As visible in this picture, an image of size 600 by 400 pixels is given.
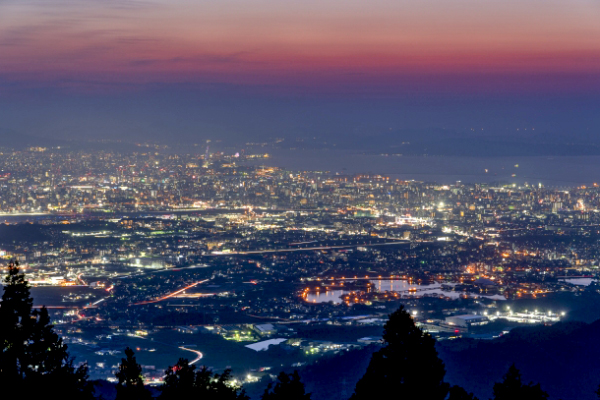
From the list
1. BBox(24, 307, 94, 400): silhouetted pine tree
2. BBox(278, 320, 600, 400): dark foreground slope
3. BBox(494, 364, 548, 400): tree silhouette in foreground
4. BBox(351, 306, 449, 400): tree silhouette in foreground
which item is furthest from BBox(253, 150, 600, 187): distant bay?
BBox(24, 307, 94, 400): silhouetted pine tree

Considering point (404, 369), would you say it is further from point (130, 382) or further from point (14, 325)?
Result: point (14, 325)

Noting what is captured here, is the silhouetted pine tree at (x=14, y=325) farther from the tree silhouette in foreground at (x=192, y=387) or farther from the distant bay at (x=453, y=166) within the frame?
the distant bay at (x=453, y=166)

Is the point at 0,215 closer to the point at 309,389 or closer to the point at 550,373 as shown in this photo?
the point at 309,389

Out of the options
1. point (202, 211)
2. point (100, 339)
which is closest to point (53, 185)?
point (202, 211)

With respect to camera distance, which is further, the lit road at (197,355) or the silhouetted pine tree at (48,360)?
the lit road at (197,355)

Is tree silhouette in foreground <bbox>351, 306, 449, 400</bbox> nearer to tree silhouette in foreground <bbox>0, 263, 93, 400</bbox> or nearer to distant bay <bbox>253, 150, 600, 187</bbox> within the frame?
tree silhouette in foreground <bbox>0, 263, 93, 400</bbox>

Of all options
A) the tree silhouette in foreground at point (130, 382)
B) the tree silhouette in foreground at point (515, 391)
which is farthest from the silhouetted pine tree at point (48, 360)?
the tree silhouette in foreground at point (515, 391)

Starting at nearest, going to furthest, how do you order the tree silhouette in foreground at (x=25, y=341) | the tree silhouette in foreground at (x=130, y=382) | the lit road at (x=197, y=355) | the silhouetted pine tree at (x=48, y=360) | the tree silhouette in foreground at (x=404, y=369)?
1. the silhouetted pine tree at (x=48, y=360)
2. the tree silhouette in foreground at (x=25, y=341)
3. the tree silhouette in foreground at (x=130, y=382)
4. the tree silhouette in foreground at (x=404, y=369)
5. the lit road at (x=197, y=355)
